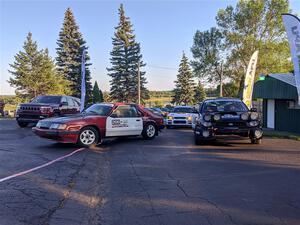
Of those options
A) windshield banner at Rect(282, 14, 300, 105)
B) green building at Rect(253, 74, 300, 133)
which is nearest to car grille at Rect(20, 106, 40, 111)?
windshield banner at Rect(282, 14, 300, 105)

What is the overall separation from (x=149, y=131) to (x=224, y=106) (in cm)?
311

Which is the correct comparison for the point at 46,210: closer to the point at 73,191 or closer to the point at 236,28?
the point at 73,191

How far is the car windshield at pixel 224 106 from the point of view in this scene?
13630 millimetres

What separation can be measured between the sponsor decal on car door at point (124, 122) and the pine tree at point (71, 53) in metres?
42.5

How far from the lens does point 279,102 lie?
23.3 metres

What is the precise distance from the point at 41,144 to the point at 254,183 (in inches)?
316

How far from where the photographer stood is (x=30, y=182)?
6703mm

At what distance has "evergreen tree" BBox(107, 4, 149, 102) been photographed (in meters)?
60.4

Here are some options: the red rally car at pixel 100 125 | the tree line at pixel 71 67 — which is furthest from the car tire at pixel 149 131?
the tree line at pixel 71 67

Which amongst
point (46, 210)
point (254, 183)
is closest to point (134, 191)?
point (46, 210)

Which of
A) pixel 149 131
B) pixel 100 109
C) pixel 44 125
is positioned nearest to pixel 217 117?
pixel 149 131

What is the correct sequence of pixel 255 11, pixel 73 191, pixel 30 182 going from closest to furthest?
pixel 73 191 < pixel 30 182 < pixel 255 11

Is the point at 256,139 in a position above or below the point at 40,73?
below

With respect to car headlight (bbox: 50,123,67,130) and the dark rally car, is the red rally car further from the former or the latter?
the dark rally car
